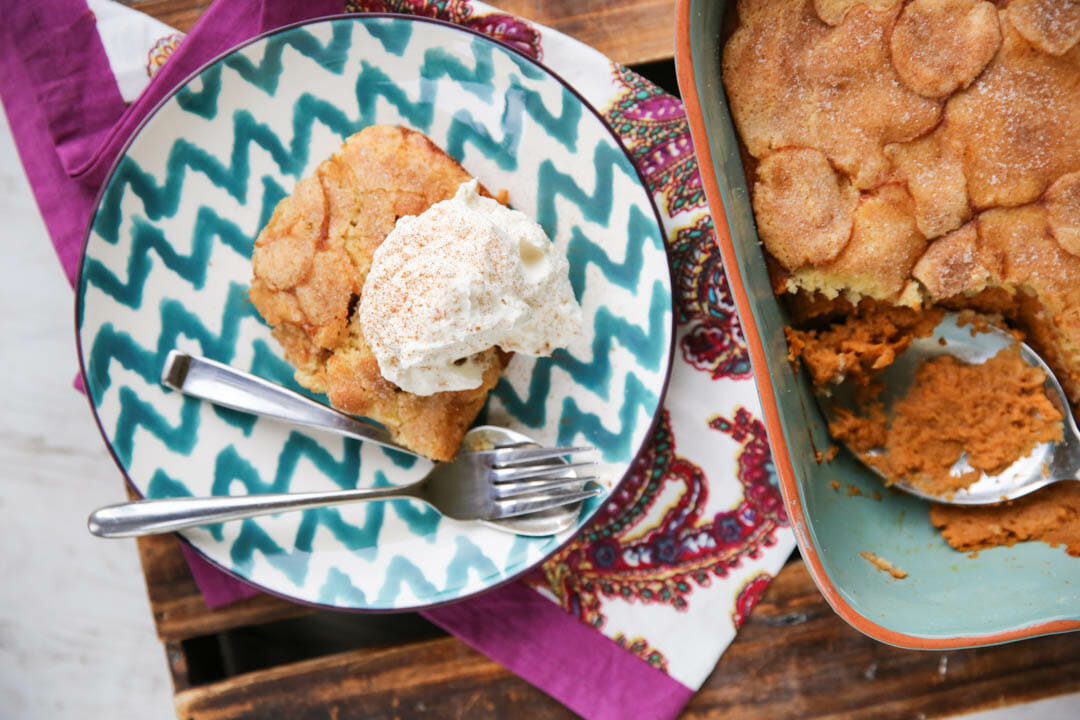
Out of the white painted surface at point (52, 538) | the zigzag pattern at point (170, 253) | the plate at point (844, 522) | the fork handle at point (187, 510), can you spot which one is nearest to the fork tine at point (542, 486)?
the fork handle at point (187, 510)

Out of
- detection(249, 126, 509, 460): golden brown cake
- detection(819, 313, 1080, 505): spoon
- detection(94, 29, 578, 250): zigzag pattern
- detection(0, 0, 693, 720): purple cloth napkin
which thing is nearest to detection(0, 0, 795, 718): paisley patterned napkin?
detection(0, 0, 693, 720): purple cloth napkin

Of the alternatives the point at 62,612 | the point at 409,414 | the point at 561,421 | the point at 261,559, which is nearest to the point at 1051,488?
the point at 561,421

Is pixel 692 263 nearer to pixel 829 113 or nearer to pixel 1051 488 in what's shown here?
pixel 829 113

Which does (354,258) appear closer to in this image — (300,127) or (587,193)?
(300,127)

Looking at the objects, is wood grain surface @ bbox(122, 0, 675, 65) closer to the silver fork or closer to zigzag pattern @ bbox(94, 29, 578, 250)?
zigzag pattern @ bbox(94, 29, 578, 250)

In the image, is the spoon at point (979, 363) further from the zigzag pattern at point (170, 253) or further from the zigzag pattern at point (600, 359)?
the zigzag pattern at point (170, 253)

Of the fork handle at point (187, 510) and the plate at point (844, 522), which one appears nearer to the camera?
the plate at point (844, 522)
